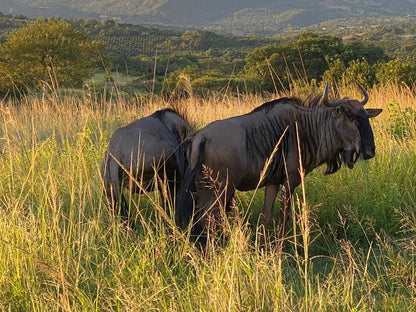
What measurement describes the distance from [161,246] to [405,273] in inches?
56.7

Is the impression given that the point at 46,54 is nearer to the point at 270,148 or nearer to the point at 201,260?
the point at 270,148

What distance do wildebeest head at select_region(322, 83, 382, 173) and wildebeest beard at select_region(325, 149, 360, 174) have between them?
35 millimetres

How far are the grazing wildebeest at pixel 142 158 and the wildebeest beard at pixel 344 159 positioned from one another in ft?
3.41

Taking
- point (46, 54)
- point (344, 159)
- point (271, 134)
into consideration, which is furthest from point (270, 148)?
point (46, 54)

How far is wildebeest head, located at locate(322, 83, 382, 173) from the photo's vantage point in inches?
131

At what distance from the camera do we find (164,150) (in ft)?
11.3

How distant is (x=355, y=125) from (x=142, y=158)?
1.43 meters

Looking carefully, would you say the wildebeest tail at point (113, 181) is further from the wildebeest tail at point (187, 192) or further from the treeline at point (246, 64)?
the treeline at point (246, 64)

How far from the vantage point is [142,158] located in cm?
340

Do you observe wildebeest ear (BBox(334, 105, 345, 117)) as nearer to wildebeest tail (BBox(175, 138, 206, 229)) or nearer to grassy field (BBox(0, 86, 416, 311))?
grassy field (BBox(0, 86, 416, 311))

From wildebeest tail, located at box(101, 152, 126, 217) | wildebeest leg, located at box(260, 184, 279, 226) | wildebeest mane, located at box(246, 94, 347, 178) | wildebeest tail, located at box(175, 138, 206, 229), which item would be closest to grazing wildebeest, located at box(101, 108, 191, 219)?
wildebeest tail, located at box(101, 152, 126, 217)

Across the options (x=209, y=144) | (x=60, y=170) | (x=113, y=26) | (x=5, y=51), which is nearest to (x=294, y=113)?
(x=209, y=144)

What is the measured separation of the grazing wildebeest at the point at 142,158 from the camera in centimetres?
341

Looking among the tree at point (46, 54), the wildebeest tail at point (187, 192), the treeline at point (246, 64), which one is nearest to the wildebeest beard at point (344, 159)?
the wildebeest tail at point (187, 192)
